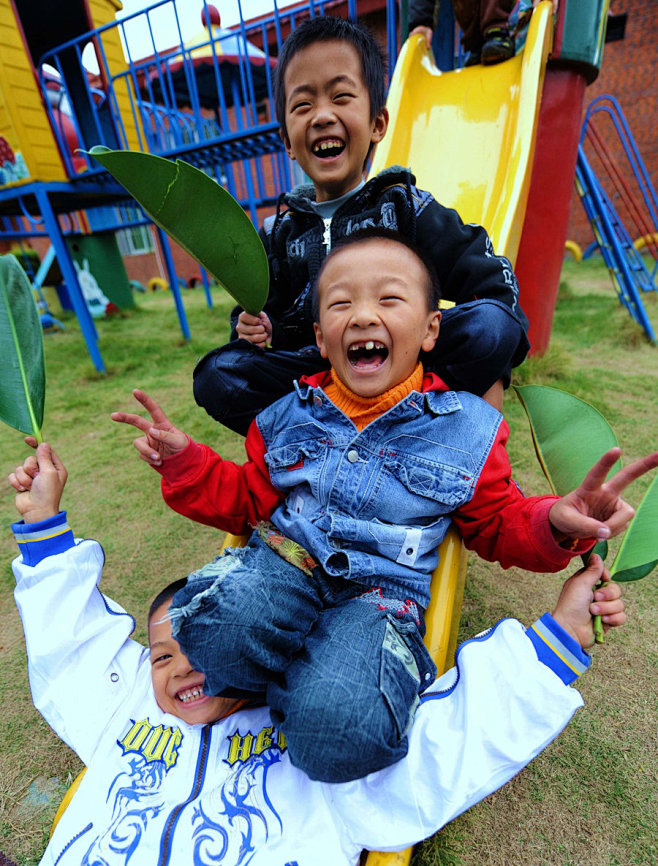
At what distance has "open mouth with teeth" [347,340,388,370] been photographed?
1036 millimetres

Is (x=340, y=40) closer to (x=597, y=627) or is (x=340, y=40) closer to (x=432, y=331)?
(x=432, y=331)

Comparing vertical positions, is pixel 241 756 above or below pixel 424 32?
below

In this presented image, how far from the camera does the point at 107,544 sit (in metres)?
1.99

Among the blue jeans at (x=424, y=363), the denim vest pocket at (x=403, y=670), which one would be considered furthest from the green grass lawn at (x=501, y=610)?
the blue jeans at (x=424, y=363)

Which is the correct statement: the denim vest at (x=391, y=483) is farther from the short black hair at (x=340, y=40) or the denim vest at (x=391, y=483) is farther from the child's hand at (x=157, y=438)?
the short black hair at (x=340, y=40)

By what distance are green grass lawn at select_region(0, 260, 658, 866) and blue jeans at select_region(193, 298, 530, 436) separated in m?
0.71

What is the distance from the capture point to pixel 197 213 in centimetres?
84

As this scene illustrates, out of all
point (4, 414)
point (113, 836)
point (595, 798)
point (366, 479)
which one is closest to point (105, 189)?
point (4, 414)

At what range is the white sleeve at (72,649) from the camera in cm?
103

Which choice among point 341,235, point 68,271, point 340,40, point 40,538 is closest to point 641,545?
point 341,235

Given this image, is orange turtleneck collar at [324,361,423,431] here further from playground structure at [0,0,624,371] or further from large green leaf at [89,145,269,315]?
playground structure at [0,0,624,371]

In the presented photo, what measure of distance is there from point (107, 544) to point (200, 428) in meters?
1.02

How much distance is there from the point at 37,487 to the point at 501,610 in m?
1.27

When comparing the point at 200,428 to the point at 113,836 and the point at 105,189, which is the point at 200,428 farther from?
the point at 105,189
